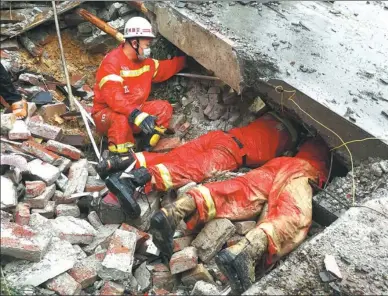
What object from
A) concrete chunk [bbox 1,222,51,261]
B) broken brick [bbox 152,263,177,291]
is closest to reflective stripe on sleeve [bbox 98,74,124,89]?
concrete chunk [bbox 1,222,51,261]

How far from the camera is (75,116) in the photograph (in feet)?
19.1

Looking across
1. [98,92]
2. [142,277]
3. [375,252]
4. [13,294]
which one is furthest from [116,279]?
[98,92]

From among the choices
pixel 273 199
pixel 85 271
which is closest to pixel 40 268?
pixel 85 271

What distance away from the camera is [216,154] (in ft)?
15.5

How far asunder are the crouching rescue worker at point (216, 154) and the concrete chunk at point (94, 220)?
49 cm

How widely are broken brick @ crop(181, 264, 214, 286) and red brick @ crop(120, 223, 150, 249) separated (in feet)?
1.59

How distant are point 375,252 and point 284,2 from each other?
3906mm

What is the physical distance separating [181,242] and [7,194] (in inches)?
58.8

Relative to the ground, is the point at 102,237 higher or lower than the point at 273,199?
lower

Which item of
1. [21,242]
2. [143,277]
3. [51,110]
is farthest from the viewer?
[51,110]

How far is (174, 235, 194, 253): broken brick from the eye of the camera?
405 centimetres

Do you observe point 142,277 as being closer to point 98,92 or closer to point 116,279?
point 116,279

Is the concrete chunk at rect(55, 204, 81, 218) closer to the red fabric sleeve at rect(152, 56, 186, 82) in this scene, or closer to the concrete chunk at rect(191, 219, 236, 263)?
the concrete chunk at rect(191, 219, 236, 263)

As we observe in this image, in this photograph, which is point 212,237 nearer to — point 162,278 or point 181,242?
point 181,242
